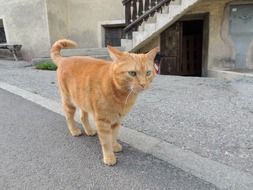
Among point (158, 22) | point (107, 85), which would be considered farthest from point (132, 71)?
point (158, 22)

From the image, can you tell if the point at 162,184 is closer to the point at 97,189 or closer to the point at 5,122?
the point at 97,189

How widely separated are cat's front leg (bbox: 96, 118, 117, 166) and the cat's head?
40cm

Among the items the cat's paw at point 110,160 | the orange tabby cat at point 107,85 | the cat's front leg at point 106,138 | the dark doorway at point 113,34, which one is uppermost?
the dark doorway at point 113,34

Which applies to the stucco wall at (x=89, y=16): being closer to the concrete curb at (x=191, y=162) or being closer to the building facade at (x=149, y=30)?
the building facade at (x=149, y=30)

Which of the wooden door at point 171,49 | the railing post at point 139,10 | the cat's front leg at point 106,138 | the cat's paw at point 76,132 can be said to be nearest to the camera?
the cat's front leg at point 106,138

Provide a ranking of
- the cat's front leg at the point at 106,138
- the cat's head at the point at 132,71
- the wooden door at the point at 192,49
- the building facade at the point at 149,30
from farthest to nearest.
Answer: the wooden door at the point at 192,49, the building facade at the point at 149,30, the cat's front leg at the point at 106,138, the cat's head at the point at 132,71

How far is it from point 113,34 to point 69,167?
24.7 ft

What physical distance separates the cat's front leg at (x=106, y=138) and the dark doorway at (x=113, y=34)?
280 inches

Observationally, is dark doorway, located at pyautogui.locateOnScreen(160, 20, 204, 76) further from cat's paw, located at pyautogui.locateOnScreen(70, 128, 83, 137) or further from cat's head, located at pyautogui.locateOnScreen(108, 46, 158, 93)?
cat's head, located at pyautogui.locateOnScreen(108, 46, 158, 93)

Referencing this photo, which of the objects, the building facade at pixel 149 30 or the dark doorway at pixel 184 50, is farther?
the dark doorway at pixel 184 50

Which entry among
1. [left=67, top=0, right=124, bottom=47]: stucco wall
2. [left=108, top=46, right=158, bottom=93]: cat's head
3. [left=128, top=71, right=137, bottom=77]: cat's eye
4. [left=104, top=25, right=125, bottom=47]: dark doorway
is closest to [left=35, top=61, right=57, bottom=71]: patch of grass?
[left=67, top=0, right=124, bottom=47]: stucco wall

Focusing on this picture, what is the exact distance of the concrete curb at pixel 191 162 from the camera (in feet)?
5.82

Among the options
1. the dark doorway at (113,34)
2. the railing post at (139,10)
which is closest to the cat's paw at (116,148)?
the railing post at (139,10)

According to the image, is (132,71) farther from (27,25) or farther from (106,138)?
(27,25)
